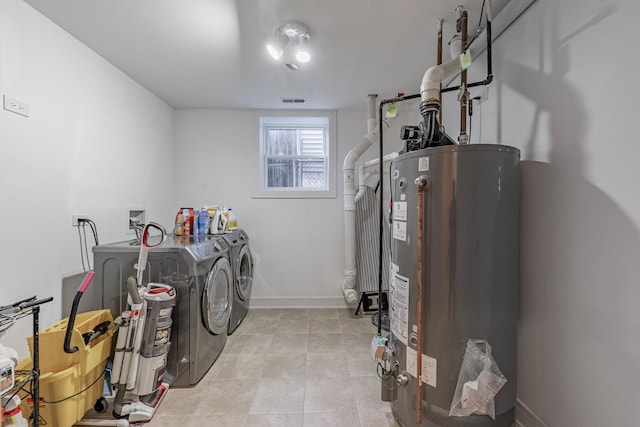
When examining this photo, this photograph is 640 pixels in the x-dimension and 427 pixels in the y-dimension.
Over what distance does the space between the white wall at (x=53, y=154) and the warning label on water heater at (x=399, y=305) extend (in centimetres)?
207

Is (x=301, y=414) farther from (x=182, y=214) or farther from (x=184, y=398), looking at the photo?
(x=182, y=214)

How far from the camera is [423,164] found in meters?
1.24

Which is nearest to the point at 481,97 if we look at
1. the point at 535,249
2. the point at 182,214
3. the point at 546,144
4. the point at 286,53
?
the point at 546,144

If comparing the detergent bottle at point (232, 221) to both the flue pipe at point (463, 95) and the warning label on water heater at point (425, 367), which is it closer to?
the warning label on water heater at point (425, 367)

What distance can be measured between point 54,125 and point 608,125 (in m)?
2.89

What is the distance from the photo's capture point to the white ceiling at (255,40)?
155 cm

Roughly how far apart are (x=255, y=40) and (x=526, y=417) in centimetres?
277

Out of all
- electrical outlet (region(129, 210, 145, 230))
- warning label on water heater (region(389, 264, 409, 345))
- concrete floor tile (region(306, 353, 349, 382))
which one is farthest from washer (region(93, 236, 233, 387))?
warning label on water heater (region(389, 264, 409, 345))

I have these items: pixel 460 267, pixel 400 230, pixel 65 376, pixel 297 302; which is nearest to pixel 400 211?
pixel 400 230

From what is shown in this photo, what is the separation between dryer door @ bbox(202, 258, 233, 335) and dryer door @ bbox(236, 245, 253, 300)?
1.04ft

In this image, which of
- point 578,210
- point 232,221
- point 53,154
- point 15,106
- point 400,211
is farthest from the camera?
point 232,221

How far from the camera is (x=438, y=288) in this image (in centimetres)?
121

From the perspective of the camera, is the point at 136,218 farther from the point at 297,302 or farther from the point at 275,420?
the point at 275,420

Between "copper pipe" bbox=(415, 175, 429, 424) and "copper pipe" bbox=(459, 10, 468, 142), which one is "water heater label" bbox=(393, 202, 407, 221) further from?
"copper pipe" bbox=(459, 10, 468, 142)
